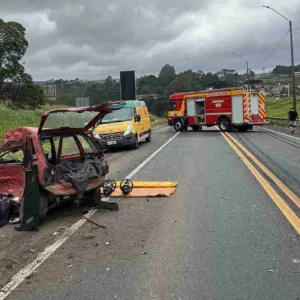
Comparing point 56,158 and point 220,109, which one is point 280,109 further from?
point 56,158

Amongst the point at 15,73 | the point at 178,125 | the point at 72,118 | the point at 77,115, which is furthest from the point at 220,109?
the point at 15,73

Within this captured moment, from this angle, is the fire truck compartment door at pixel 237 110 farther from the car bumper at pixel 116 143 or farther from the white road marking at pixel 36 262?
the white road marking at pixel 36 262

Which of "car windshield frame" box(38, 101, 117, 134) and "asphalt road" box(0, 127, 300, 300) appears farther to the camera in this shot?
"car windshield frame" box(38, 101, 117, 134)

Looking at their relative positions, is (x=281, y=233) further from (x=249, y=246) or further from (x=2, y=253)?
(x=2, y=253)

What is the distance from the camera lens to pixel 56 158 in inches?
298

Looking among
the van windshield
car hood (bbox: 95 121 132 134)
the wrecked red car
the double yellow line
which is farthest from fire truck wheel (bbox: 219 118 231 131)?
the wrecked red car

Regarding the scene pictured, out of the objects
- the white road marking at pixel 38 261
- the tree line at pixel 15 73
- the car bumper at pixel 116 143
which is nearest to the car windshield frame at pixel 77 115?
the white road marking at pixel 38 261

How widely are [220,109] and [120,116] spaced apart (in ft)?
42.1

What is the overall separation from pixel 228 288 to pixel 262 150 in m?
12.7

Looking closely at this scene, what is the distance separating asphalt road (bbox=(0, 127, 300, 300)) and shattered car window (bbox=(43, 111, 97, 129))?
4.98 ft

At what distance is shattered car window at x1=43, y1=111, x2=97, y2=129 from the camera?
6.74 meters

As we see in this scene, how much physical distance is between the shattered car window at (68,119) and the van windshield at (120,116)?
11222 millimetres

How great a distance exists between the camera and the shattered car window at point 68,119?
266 inches

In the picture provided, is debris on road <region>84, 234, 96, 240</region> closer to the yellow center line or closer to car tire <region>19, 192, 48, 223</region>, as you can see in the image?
car tire <region>19, 192, 48, 223</region>
